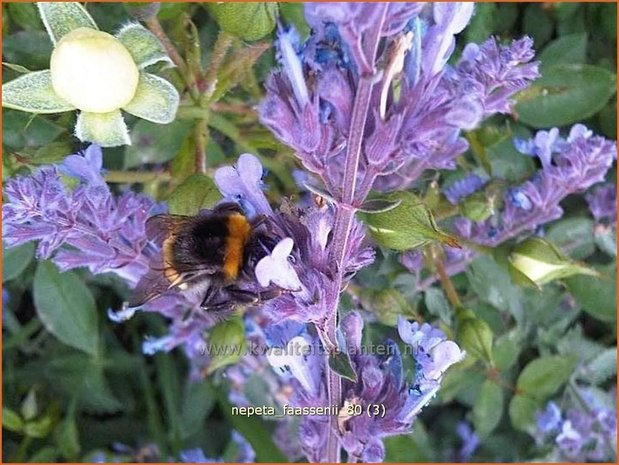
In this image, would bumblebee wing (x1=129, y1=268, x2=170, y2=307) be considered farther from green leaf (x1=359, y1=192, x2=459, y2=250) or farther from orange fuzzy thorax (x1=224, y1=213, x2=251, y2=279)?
green leaf (x1=359, y1=192, x2=459, y2=250)

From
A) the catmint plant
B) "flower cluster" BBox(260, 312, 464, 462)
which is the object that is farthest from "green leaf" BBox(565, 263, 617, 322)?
"flower cluster" BBox(260, 312, 464, 462)

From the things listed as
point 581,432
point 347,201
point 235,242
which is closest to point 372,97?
point 347,201

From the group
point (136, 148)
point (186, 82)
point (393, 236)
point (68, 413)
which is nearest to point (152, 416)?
point (68, 413)

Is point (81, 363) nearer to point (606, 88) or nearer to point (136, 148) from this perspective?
point (136, 148)

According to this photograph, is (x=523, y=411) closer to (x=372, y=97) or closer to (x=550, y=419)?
(x=550, y=419)

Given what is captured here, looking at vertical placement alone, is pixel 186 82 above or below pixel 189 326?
above

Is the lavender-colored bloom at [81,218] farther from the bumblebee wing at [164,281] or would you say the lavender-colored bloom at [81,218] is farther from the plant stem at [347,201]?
the plant stem at [347,201]
